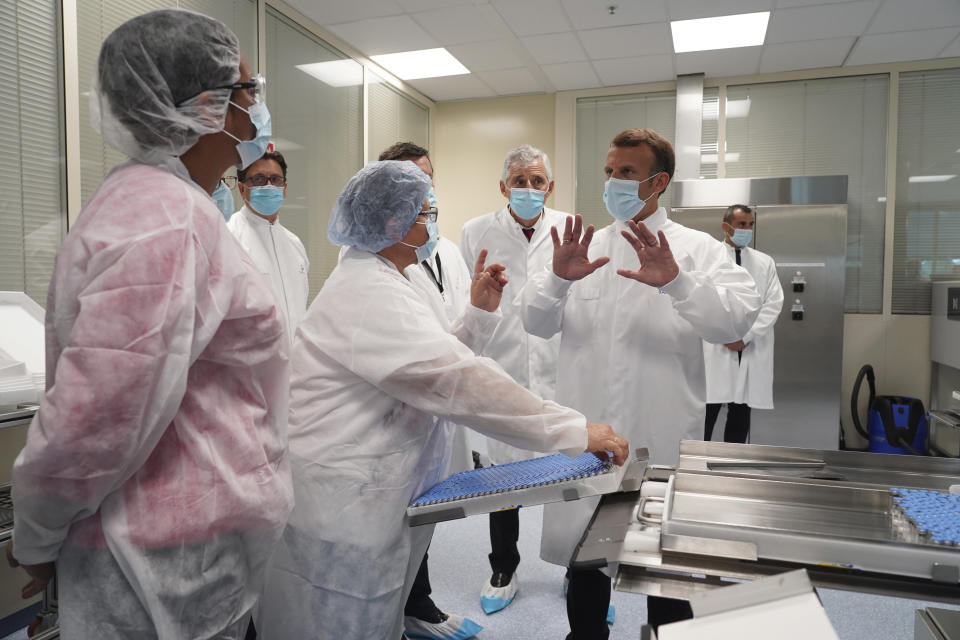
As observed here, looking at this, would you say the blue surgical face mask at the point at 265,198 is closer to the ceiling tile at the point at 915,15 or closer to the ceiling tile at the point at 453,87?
the ceiling tile at the point at 453,87

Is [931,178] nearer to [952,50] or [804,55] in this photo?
[952,50]

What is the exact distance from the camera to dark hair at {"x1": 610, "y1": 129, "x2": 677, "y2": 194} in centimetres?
189

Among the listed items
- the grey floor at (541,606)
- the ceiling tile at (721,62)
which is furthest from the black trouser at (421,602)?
the ceiling tile at (721,62)

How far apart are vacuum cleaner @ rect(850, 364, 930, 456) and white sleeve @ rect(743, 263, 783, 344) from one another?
1.43 m

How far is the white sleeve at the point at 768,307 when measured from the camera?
3625mm

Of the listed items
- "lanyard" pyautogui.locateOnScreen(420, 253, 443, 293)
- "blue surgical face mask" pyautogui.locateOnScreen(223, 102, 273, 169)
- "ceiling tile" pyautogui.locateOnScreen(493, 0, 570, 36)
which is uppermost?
"ceiling tile" pyautogui.locateOnScreen(493, 0, 570, 36)

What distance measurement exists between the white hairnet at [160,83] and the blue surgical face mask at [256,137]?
8cm

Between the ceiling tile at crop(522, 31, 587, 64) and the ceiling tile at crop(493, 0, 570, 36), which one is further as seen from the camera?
the ceiling tile at crop(522, 31, 587, 64)

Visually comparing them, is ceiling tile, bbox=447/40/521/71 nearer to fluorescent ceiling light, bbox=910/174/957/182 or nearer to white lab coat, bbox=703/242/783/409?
white lab coat, bbox=703/242/783/409

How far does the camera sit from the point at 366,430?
129 centimetres

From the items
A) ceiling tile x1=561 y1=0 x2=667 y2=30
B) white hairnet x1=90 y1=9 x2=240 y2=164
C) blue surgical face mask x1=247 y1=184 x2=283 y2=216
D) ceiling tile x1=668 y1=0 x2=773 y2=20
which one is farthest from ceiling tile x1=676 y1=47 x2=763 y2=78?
white hairnet x1=90 y1=9 x2=240 y2=164

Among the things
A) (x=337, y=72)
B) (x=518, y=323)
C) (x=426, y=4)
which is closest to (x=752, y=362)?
(x=518, y=323)

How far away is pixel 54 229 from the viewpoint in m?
2.50

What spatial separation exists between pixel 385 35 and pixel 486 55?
764mm
